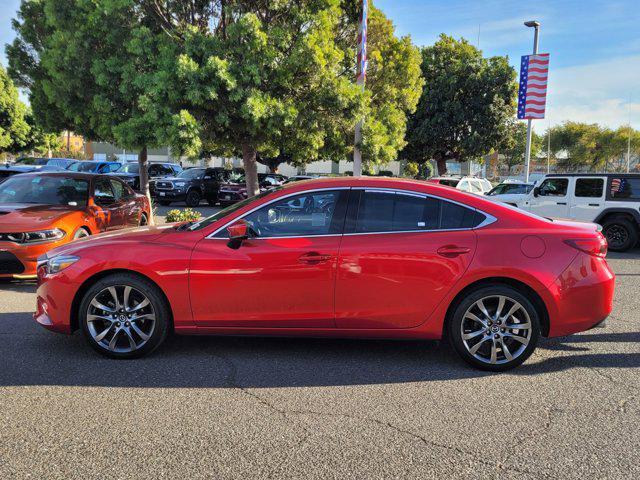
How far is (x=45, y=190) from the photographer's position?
8.41m

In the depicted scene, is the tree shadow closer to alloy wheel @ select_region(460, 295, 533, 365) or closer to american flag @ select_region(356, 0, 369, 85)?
alloy wheel @ select_region(460, 295, 533, 365)

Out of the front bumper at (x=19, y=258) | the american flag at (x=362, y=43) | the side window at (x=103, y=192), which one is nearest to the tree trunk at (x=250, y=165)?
the american flag at (x=362, y=43)

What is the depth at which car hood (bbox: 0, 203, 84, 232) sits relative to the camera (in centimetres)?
707

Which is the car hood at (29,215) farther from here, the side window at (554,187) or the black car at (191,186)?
the black car at (191,186)

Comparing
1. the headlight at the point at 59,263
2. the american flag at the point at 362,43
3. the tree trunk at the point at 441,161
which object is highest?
the american flag at the point at 362,43

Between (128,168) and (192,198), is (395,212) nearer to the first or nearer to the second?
(192,198)

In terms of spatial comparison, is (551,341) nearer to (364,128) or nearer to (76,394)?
(76,394)

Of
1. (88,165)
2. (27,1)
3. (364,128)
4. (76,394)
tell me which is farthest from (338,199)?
(88,165)

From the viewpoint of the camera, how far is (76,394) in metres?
3.81

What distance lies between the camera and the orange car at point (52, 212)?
701 centimetres

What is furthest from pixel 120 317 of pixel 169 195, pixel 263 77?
pixel 169 195

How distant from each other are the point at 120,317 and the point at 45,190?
5042mm

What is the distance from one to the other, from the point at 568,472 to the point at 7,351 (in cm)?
466

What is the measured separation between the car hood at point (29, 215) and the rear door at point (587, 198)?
1086 centimetres
